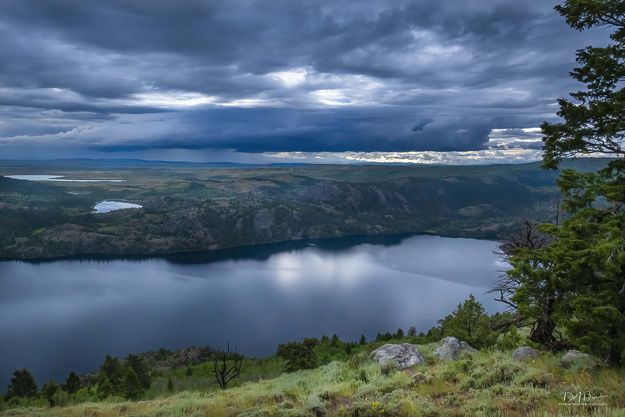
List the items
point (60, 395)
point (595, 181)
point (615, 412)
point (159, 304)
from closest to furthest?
point (615, 412), point (595, 181), point (60, 395), point (159, 304)

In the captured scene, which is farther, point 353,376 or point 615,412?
point 353,376

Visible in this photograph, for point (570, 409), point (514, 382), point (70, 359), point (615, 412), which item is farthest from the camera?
point (70, 359)

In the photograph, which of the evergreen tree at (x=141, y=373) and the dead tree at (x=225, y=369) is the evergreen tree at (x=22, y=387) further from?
the dead tree at (x=225, y=369)

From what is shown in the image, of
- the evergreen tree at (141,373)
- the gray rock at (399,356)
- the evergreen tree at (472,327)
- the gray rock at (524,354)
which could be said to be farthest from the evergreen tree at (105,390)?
the gray rock at (524,354)

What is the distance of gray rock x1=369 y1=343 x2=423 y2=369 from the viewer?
24.0m

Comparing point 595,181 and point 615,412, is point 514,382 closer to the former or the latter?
point 615,412

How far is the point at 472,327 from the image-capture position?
34.6 meters

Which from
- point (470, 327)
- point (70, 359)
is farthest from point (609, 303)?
point (70, 359)

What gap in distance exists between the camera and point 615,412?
10.4m

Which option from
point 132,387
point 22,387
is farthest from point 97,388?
point 22,387

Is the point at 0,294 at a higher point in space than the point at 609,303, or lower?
lower

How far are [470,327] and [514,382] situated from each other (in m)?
20.3

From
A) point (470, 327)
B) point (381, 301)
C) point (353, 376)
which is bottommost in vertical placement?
point (381, 301)

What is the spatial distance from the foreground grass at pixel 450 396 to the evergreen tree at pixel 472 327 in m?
13.1
